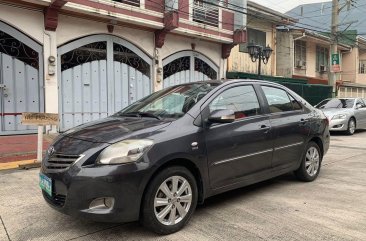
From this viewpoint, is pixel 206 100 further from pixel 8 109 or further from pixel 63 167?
pixel 8 109

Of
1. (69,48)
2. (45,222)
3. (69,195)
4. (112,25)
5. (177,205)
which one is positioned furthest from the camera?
(112,25)

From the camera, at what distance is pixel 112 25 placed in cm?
1216

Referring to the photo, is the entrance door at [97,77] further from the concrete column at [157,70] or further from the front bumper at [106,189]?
the front bumper at [106,189]

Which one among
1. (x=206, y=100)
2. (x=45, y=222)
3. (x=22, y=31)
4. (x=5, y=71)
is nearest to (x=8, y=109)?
(x=5, y=71)

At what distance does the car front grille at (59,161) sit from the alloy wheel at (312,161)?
12.3 feet

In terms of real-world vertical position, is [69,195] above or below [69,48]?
below

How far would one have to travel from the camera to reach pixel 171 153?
3.70 metres

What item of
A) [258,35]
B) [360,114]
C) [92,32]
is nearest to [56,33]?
[92,32]

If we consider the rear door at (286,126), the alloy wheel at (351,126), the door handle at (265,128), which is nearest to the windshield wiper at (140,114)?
the door handle at (265,128)

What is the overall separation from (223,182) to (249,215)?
0.48 meters

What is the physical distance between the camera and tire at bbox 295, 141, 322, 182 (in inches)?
226

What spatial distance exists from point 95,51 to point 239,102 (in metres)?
8.32

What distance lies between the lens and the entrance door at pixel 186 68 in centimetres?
1448

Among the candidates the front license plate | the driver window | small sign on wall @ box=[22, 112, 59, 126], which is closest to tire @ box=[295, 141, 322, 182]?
the driver window
